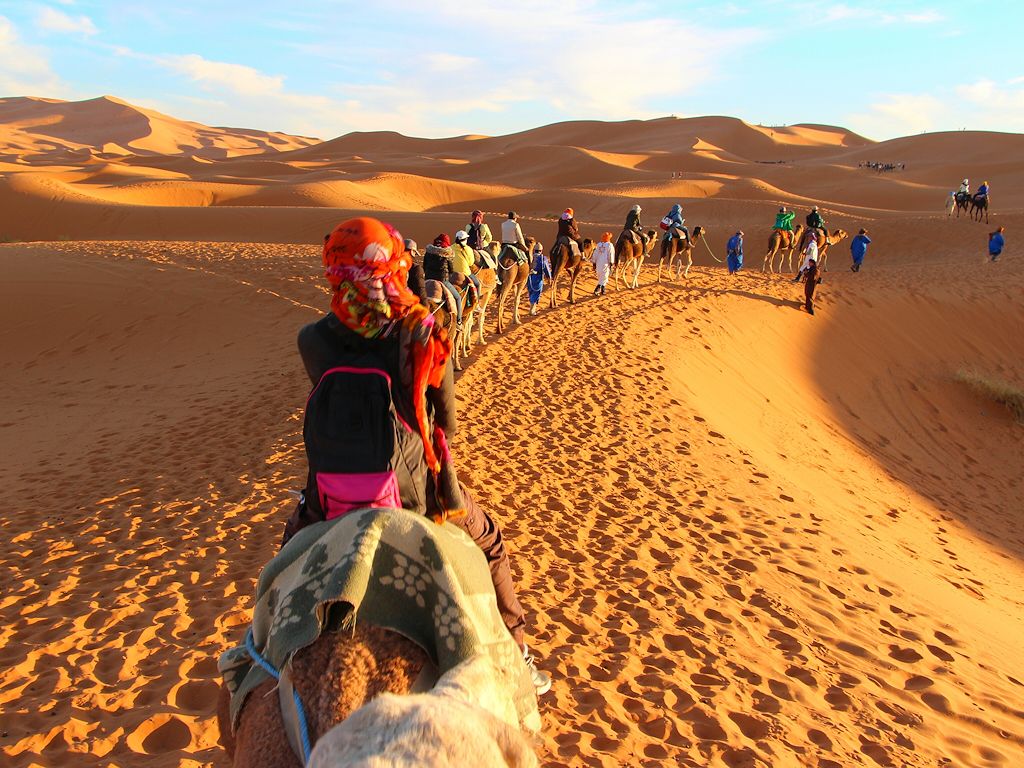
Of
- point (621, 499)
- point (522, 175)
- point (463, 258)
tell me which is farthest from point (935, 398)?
point (522, 175)

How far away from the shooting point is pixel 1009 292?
66.3 ft

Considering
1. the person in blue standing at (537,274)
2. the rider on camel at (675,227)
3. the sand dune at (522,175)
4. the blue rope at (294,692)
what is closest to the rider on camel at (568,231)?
the person in blue standing at (537,274)

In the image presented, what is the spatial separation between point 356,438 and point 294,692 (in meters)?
0.79

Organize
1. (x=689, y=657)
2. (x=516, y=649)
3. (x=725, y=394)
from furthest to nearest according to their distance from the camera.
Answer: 1. (x=725, y=394)
2. (x=689, y=657)
3. (x=516, y=649)

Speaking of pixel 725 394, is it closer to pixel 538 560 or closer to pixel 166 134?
pixel 538 560

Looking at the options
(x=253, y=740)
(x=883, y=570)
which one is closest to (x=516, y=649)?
(x=253, y=740)

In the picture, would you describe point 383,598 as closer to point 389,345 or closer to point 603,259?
point 389,345

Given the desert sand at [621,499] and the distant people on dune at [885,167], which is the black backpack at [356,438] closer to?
the desert sand at [621,499]

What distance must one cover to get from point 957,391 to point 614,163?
48234mm

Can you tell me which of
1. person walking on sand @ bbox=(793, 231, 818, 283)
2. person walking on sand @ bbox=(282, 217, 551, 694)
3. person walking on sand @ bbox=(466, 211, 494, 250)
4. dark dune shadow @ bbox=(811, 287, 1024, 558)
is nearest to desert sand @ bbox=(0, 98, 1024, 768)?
dark dune shadow @ bbox=(811, 287, 1024, 558)

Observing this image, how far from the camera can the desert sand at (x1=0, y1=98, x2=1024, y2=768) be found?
14.5 ft

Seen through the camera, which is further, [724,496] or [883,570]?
[724,496]

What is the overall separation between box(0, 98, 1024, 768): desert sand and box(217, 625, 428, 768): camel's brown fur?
2538 millimetres

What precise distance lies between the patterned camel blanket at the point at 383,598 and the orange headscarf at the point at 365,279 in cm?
68
